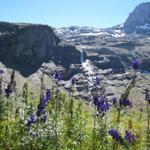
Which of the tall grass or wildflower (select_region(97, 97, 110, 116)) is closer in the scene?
wildflower (select_region(97, 97, 110, 116))

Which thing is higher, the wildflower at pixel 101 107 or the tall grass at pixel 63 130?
the wildflower at pixel 101 107

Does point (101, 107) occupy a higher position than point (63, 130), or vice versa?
point (101, 107)

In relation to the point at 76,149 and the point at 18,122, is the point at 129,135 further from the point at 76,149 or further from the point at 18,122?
the point at 18,122

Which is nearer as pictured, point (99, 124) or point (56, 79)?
point (99, 124)

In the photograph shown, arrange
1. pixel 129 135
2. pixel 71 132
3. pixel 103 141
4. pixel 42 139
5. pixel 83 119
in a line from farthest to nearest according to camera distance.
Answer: pixel 83 119 → pixel 71 132 → pixel 103 141 → pixel 42 139 → pixel 129 135

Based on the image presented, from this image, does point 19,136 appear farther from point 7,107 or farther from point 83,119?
point 83,119

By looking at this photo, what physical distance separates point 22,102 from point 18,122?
437 centimetres

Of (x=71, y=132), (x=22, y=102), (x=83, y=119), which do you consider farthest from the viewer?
(x=22, y=102)

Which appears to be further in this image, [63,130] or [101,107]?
[63,130]

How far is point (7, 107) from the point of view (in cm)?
2017

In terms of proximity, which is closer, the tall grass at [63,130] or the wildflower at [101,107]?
the wildflower at [101,107]

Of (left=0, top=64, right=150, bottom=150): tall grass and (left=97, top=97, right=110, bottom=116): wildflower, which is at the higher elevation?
(left=97, top=97, right=110, bottom=116): wildflower

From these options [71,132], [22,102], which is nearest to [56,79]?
[71,132]

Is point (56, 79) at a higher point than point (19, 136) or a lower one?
higher
